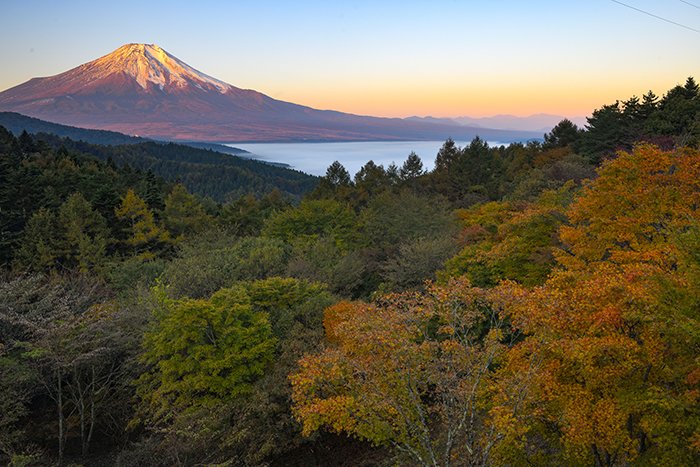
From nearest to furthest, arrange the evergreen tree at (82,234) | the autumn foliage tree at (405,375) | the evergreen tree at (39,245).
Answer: the autumn foliage tree at (405,375) < the evergreen tree at (39,245) < the evergreen tree at (82,234)

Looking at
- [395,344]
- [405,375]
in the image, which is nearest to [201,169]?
[405,375]

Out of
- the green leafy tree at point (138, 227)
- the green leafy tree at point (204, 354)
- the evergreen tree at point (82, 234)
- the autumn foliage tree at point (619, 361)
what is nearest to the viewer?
the autumn foliage tree at point (619, 361)

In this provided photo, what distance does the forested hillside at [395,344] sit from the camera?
720cm

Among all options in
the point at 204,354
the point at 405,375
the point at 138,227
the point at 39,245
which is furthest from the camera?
the point at 138,227

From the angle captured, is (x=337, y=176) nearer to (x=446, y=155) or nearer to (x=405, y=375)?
(x=446, y=155)

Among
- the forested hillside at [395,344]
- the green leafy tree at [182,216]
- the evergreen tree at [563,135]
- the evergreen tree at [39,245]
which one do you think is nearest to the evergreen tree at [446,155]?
the evergreen tree at [563,135]

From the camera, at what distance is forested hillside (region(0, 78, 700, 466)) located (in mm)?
7195

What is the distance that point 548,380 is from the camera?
25.3 feet

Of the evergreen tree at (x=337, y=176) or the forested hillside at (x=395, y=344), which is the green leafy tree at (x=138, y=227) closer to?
the forested hillside at (x=395, y=344)

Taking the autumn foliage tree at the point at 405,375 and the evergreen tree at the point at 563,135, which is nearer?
the autumn foliage tree at the point at 405,375

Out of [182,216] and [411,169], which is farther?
[411,169]

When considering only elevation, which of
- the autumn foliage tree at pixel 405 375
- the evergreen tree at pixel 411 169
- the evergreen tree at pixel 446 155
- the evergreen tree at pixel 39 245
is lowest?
the evergreen tree at pixel 39 245

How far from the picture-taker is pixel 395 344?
771 cm

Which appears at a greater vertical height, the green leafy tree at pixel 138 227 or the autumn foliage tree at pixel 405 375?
the autumn foliage tree at pixel 405 375
